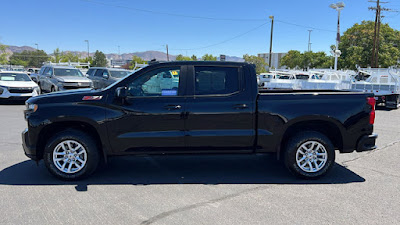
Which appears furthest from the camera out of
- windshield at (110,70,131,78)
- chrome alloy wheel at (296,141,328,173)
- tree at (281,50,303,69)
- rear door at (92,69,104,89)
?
tree at (281,50,303,69)

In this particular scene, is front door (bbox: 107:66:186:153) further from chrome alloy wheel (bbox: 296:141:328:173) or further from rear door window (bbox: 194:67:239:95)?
chrome alloy wheel (bbox: 296:141:328:173)

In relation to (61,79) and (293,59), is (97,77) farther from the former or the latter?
(293,59)

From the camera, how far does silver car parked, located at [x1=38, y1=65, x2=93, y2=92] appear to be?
619 inches

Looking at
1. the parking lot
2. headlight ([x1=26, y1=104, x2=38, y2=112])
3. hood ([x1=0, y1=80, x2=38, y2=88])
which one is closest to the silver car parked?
hood ([x1=0, y1=80, x2=38, y2=88])

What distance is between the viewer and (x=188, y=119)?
477 centimetres

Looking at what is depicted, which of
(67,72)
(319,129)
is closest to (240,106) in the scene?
(319,129)

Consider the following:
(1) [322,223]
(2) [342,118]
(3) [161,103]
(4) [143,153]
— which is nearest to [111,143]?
(4) [143,153]

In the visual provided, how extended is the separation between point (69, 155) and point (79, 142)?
10.3 inches

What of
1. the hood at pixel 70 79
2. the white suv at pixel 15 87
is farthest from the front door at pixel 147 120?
the hood at pixel 70 79

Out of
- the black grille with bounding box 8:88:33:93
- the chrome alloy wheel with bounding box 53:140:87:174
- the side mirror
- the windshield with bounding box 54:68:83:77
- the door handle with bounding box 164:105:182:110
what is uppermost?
the windshield with bounding box 54:68:83:77

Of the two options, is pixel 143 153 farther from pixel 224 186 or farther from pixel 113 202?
pixel 224 186

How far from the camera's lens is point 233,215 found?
370 cm

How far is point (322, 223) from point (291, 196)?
2.60 ft

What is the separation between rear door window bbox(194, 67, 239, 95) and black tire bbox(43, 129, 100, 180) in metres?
1.81
